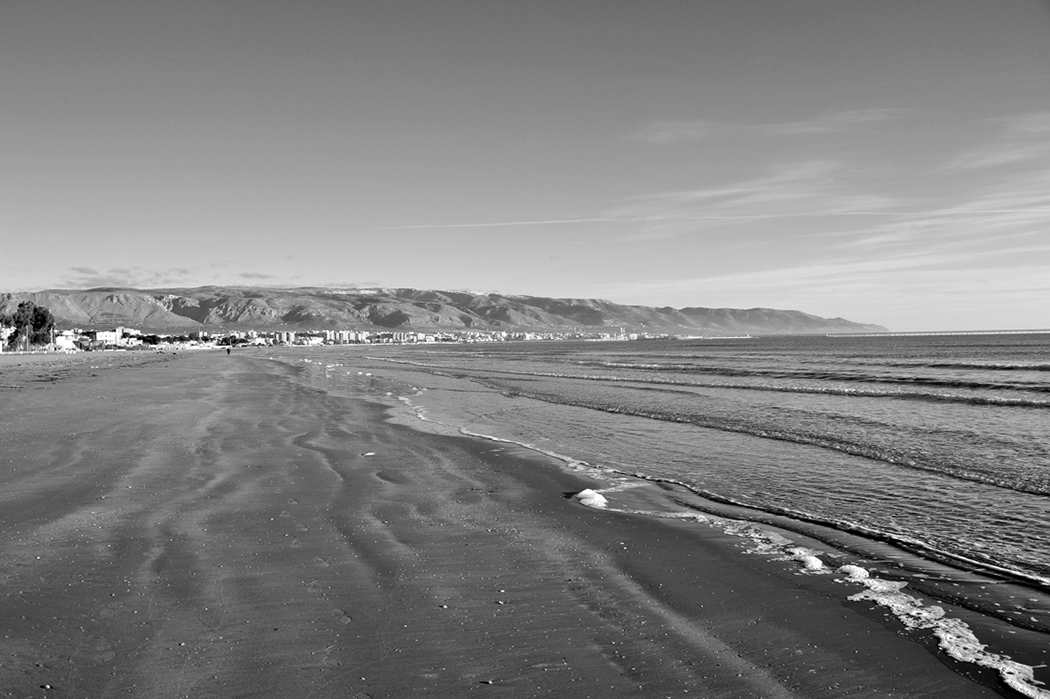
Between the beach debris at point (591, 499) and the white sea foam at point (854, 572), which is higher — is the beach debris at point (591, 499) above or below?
below

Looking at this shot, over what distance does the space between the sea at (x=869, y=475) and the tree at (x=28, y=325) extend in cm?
10192

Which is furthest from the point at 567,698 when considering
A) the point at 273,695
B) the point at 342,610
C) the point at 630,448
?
the point at 630,448

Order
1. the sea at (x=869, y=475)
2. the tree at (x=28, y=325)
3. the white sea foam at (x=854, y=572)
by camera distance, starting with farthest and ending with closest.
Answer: the tree at (x=28, y=325) < the white sea foam at (x=854, y=572) < the sea at (x=869, y=475)

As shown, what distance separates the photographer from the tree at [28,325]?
103 metres

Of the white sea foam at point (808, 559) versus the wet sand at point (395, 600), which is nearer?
the wet sand at point (395, 600)

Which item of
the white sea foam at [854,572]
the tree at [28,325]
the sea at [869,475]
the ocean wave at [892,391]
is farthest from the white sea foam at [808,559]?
the tree at [28,325]

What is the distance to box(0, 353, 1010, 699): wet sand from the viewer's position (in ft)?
13.0

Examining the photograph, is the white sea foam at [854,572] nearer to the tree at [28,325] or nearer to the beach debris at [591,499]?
the beach debris at [591,499]

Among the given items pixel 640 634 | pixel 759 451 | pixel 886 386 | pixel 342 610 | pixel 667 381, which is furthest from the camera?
pixel 667 381

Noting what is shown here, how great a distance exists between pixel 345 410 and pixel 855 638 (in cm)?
1837

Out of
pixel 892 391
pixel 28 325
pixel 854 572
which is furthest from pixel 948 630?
pixel 28 325

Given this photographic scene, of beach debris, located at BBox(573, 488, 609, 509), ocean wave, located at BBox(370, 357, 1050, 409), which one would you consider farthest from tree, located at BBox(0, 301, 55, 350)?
beach debris, located at BBox(573, 488, 609, 509)

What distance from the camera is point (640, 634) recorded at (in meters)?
4.60

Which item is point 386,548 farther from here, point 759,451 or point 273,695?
point 759,451
